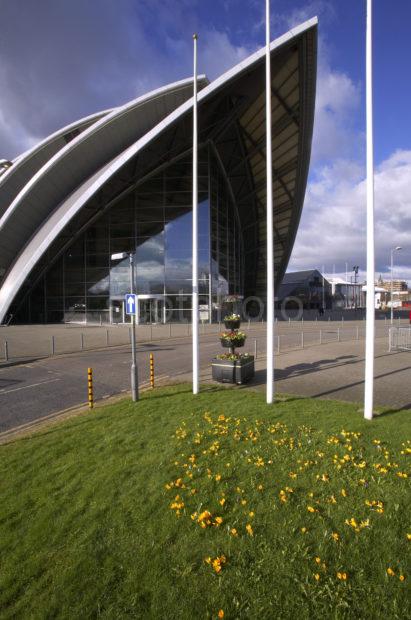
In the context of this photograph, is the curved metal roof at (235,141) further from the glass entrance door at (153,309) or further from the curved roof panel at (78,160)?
the glass entrance door at (153,309)

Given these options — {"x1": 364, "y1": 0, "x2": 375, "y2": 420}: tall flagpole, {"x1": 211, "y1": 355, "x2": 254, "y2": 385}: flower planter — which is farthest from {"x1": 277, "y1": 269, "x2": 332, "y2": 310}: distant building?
{"x1": 364, "y1": 0, "x2": 375, "y2": 420}: tall flagpole

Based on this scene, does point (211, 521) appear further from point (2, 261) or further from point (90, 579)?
point (2, 261)

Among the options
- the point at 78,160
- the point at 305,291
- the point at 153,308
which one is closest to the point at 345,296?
the point at 305,291

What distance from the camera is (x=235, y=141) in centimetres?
3700

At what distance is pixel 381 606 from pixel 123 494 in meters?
2.92

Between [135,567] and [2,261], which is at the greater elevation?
[2,261]

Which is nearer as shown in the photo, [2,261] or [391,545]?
[391,545]

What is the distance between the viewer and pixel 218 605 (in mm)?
2508

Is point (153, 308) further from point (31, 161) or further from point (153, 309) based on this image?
point (31, 161)

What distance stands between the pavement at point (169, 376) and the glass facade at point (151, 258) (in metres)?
19.0

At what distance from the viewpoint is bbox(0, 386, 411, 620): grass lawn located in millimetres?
2572

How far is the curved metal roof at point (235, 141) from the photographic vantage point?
25.8 m

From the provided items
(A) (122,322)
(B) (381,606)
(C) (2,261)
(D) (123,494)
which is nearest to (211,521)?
(D) (123,494)

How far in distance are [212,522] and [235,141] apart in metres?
40.6
